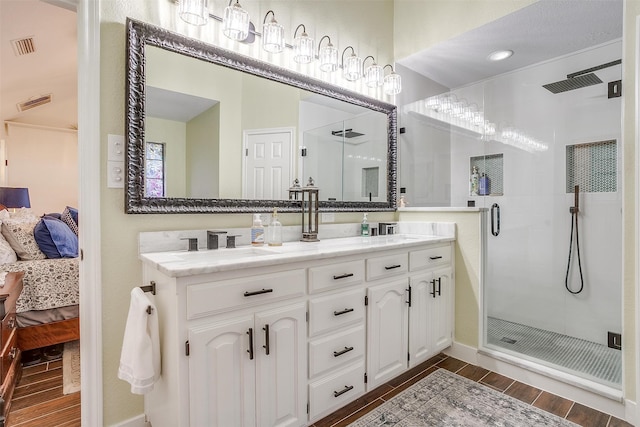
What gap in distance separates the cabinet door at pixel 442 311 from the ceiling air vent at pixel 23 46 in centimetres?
394

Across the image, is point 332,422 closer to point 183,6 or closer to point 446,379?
point 446,379

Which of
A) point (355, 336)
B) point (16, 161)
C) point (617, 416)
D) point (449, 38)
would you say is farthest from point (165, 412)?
point (16, 161)

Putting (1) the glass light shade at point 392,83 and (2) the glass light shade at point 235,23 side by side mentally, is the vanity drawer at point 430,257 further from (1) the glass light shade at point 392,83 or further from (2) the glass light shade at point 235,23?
(2) the glass light shade at point 235,23

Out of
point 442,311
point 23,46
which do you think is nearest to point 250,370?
point 442,311

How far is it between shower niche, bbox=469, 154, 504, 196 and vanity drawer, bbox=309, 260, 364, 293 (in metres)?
1.86

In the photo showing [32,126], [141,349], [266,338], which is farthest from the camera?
[32,126]

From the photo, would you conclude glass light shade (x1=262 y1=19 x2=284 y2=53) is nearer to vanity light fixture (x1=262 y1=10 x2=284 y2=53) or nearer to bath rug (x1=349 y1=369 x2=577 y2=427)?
vanity light fixture (x1=262 y1=10 x2=284 y2=53)

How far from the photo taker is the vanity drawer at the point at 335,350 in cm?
154

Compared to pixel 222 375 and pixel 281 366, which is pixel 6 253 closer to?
pixel 222 375

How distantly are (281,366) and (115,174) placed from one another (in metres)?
1.18

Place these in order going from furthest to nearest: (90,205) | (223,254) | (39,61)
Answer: (39,61) < (223,254) < (90,205)

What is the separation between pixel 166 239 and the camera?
5.40 feet

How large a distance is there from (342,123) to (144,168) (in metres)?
1.49

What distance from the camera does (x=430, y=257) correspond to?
2.22 m
